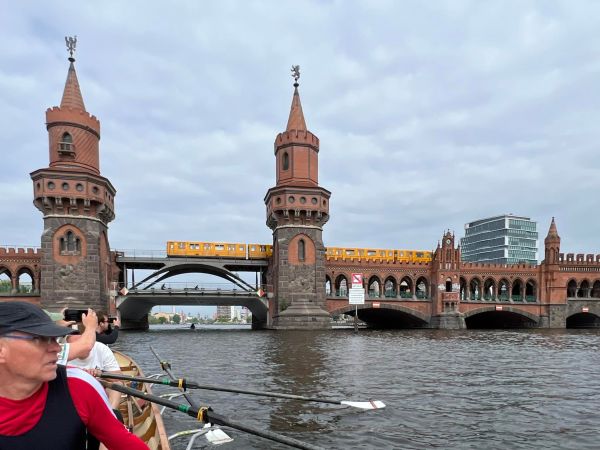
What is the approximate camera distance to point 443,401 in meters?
11.6

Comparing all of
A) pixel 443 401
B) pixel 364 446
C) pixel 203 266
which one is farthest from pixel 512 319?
pixel 364 446

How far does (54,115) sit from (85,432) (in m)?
45.4

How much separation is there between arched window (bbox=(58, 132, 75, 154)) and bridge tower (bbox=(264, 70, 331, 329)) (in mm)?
21164

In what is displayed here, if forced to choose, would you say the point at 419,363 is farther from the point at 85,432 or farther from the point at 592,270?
the point at 592,270

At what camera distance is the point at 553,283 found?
174ft

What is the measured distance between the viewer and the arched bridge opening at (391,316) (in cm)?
4803

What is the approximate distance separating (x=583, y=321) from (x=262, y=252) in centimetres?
4959

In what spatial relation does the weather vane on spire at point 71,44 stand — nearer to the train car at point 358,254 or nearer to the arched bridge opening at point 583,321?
the train car at point 358,254

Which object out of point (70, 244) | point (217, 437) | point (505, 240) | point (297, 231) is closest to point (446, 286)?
point (297, 231)

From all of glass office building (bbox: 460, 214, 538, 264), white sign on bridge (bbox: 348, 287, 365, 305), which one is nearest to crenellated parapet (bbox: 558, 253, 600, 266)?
white sign on bridge (bbox: 348, 287, 365, 305)

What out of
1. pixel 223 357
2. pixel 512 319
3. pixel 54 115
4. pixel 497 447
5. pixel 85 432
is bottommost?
pixel 512 319

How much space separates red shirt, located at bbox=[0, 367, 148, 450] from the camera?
212 cm

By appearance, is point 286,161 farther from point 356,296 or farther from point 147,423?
point 147,423

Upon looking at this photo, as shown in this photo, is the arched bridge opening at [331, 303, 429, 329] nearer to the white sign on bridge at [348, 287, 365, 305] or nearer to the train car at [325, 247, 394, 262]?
the white sign on bridge at [348, 287, 365, 305]
